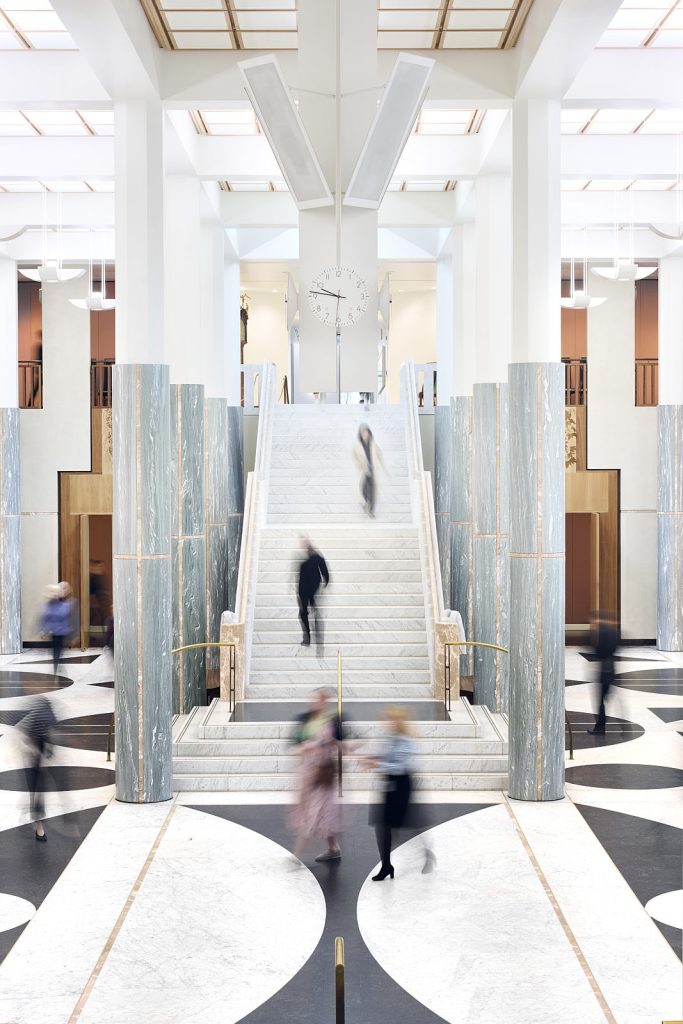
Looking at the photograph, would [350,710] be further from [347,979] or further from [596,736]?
[347,979]

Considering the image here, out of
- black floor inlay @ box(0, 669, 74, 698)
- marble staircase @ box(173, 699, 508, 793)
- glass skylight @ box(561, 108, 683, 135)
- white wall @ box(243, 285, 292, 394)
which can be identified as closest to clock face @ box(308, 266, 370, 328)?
marble staircase @ box(173, 699, 508, 793)

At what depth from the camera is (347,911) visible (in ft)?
28.6

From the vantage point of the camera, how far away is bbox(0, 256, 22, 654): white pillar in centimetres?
2181

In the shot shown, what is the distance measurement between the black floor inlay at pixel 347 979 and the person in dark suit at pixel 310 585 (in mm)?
5381

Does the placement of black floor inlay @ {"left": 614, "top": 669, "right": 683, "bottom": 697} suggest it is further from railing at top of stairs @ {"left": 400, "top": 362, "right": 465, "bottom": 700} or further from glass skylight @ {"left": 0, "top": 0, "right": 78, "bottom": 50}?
glass skylight @ {"left": 0, "top": 0, "right": 78, "bottom": 50}

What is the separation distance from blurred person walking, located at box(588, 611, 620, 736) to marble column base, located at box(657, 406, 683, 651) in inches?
308

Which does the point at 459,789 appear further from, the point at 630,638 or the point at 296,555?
the point at 630,638

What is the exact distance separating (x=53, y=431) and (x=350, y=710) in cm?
1227

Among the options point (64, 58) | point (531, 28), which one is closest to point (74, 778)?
point (64, 58)

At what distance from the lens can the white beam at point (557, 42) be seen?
31.7 feet

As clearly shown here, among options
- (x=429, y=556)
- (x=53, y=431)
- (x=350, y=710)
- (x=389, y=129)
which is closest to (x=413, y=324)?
(x=53, y=431)

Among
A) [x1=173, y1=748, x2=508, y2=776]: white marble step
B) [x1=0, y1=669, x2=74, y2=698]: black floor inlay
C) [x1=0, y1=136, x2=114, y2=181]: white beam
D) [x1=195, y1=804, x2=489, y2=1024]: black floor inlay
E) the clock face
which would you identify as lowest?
[x1=195, y1=804, x2=489, y2=1024]: black floor inlay

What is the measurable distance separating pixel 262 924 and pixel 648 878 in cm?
342

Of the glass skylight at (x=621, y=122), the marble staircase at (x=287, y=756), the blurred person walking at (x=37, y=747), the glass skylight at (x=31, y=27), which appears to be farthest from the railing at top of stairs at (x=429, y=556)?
the glass skylight at (x=31, y=27)
